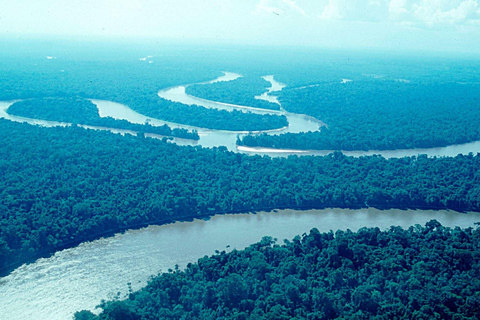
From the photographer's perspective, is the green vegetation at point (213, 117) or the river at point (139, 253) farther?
the green vegetation at point (213, 117)

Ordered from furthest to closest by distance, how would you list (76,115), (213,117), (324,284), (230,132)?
(76,115)
(213,117)
(230,132)
(324,284)

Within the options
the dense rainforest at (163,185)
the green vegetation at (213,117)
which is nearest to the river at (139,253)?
the dense rainforest at (163,185)

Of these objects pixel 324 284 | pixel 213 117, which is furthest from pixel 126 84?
pixel 324 284

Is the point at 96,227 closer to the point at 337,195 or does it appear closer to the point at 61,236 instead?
the point at 61,236

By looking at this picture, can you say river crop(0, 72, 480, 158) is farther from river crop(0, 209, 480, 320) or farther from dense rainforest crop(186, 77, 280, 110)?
river crop(0, 209, 480, 320)

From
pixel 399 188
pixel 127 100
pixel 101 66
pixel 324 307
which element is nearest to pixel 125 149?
pixel 399 188

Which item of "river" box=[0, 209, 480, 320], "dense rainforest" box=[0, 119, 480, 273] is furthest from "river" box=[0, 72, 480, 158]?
"river" box=[0, 209, 480, 320]

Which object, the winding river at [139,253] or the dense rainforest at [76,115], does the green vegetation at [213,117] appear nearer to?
the dense rainforest at [76,115]

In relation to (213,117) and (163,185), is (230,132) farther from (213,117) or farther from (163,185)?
(163,185)
